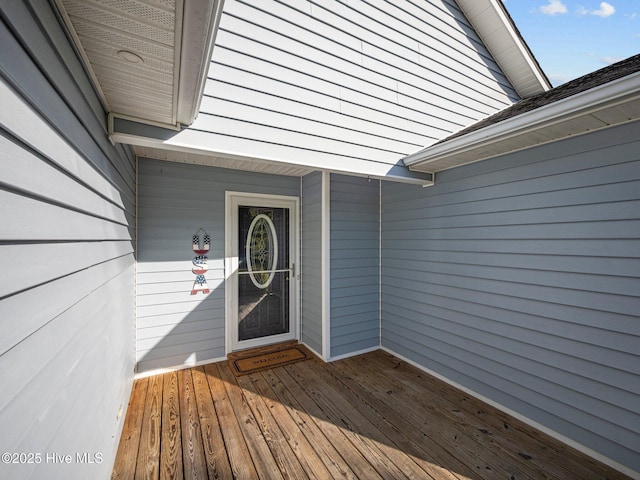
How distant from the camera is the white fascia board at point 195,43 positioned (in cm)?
94

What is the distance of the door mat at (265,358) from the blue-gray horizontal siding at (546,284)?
63.1 inches

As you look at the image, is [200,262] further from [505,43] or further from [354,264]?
[505,43]

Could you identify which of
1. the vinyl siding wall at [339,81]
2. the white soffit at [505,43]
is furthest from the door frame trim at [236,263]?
the white soffit at [505,43]

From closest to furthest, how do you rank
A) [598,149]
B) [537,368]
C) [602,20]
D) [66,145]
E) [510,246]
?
[66,145]
[598,149]
[537,368]
[510,246]
[602,20]

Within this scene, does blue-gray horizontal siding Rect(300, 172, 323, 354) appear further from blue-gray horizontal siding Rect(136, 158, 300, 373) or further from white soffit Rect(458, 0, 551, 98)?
white soffit Rect(458, 0, 551, 98)

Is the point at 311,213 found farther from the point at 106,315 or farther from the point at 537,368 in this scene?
the point at 537,368

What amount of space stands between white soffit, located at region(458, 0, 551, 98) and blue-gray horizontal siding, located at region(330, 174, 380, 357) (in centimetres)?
233

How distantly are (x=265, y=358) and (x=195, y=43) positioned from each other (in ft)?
11.1

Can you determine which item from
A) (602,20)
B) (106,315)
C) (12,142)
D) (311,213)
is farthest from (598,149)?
(602,20)

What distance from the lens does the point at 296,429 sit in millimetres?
2336

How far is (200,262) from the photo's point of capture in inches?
135

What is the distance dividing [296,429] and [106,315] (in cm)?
172

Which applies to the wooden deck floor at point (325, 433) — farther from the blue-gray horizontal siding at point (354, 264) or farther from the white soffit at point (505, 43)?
the white soffit at point (505, 43)

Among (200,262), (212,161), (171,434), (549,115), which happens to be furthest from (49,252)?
(549,115)
